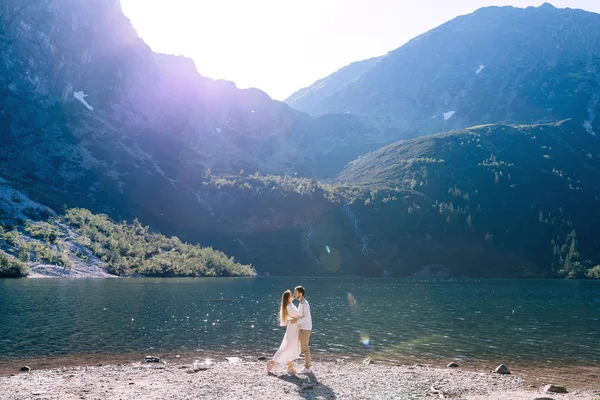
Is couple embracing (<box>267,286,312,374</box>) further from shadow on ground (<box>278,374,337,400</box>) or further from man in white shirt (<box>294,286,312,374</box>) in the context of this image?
shadow on ground (<box>278,374,337,400</box>)

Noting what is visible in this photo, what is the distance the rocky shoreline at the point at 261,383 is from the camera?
70.6ft

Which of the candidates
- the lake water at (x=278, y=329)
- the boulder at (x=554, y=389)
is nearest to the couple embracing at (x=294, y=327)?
the lake water at (x=278, y=329)

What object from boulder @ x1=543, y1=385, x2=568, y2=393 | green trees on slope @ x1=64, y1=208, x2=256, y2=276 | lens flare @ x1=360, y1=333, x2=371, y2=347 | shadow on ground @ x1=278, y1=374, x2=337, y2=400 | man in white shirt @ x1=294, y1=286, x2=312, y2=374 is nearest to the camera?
shadow on ground @ x1=278, y1=374, x2=337, y2=400

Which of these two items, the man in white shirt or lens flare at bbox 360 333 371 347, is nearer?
the man in white shirt

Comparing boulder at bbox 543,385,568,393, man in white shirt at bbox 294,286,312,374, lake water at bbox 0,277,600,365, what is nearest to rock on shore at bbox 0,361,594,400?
boulder at bbox 543,385,568,393

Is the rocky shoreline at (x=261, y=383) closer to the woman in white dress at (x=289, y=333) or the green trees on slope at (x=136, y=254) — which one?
the woman in white dress at (x=289, y=333)

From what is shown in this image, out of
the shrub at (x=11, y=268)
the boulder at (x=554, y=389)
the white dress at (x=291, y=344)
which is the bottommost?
the boulder at (x=554, y=389)

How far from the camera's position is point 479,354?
122ft

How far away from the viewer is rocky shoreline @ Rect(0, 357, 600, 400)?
21531 millimetres

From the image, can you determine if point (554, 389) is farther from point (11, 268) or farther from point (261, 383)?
point (11, 268)

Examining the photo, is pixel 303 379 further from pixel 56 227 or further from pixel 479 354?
pixel 56 227

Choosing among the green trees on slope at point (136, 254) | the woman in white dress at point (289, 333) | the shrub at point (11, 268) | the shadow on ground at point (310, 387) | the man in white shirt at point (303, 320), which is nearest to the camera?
the shadow on ground at point (310, 387)

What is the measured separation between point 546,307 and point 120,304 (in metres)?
67.3

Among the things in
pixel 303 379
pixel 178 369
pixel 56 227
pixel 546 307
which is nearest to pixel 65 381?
pixel 178 369
